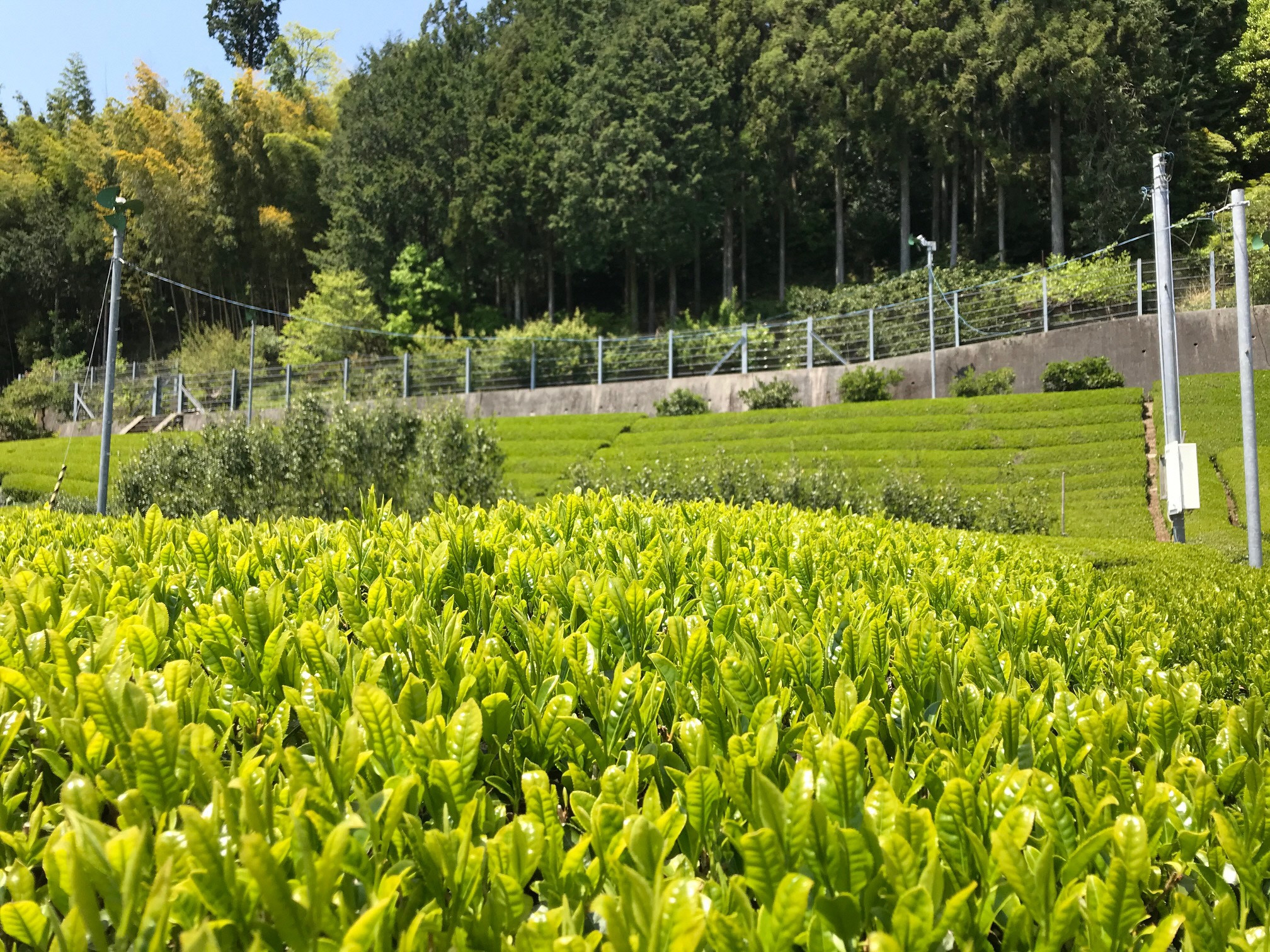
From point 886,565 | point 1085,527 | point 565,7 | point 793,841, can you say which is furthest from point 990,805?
point 565,7

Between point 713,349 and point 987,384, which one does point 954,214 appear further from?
point 987,384

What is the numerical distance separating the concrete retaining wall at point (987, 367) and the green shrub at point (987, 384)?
2.66ft

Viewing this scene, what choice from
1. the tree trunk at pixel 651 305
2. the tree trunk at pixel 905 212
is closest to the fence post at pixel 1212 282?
the tree trunk at pixel 905 212

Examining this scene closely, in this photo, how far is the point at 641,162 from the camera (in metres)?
38.5

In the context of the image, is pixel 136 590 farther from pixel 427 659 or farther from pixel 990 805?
pixel 990 805

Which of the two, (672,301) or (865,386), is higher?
(672,301)

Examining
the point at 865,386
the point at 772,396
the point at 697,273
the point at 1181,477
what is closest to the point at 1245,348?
the point at 1181,477

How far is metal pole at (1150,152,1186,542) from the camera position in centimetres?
1232

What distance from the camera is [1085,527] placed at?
50.6 ft

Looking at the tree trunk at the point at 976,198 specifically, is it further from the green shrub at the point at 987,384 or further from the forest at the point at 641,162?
the green shrub at the point at 987,384

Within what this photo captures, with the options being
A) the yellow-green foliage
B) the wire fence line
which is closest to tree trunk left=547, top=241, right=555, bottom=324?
the wire fence line

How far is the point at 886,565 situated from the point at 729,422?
20.5m

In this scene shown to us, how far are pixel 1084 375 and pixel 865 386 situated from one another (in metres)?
5.73

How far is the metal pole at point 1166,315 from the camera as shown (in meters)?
12.3
